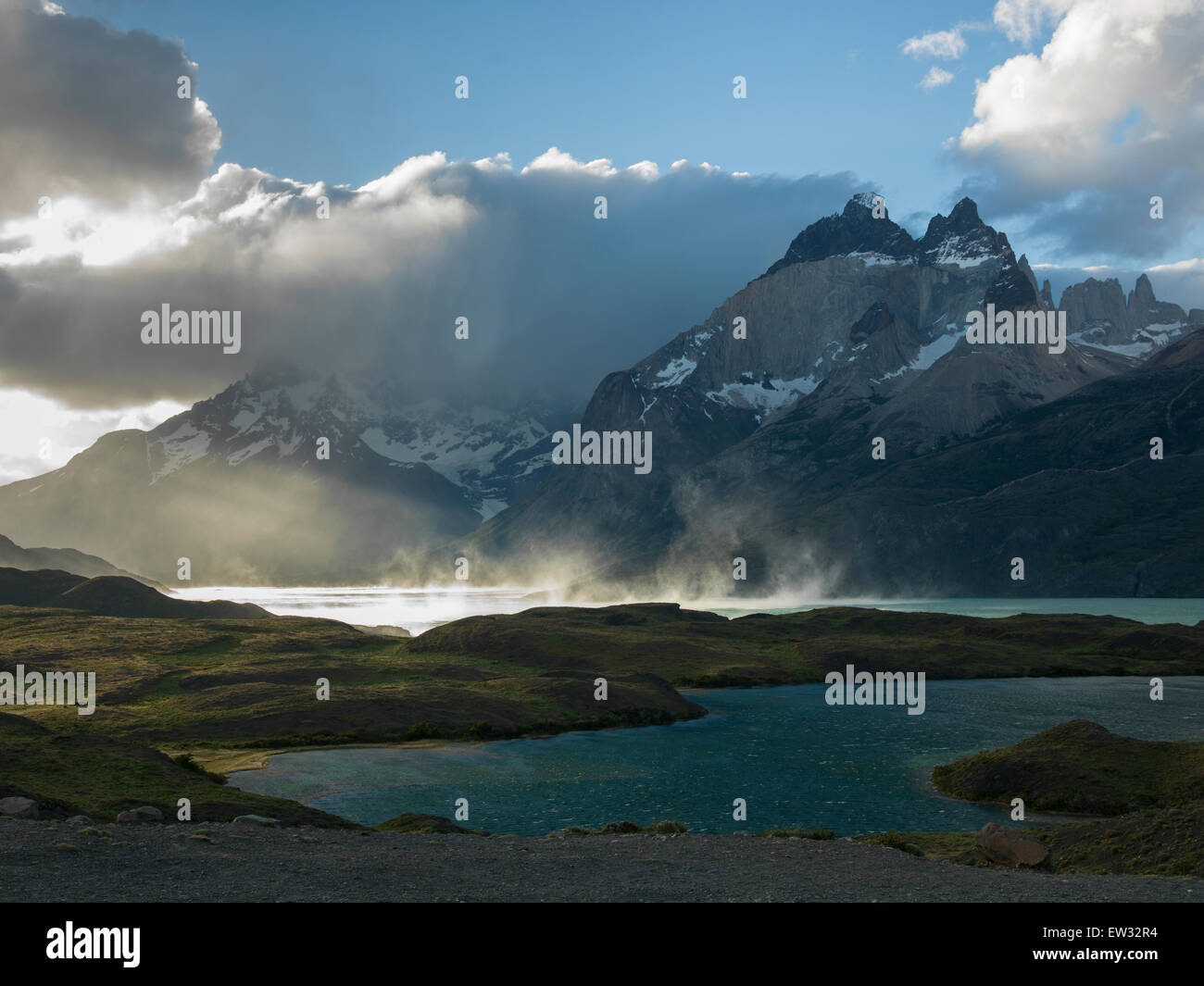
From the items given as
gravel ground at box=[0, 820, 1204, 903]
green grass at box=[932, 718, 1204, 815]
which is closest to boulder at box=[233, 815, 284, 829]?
gravel ground at box=[0, 820, 1204, 903]

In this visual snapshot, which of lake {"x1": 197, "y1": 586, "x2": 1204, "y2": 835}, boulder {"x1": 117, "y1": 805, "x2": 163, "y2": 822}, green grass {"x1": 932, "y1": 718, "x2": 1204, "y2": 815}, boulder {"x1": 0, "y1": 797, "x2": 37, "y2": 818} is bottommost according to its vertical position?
lake {"x1": 197, "y1": 586, "x2": 1204, "y2": 835}

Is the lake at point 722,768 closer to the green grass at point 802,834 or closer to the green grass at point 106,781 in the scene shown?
the green grass at point 106,781

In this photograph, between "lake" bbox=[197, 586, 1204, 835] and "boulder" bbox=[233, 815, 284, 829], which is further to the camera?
"lake" bbox=[197, 586, 1204, 835]

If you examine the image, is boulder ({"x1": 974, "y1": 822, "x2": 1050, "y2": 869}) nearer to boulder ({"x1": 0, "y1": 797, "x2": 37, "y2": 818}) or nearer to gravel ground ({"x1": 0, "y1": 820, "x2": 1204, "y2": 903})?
gravel ground ({"x1": 0, "y1": 820, "x2": 1204, "y2": 903})

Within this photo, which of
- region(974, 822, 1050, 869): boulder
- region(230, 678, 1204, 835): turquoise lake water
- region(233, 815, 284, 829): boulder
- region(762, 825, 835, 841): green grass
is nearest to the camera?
region(974, 822, 1050, 869): boulder

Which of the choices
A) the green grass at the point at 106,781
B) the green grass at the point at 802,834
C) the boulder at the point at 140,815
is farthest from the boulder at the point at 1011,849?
the boulder at the point at 140,815

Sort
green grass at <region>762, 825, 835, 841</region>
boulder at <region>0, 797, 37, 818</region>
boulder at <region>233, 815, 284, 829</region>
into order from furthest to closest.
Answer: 1. boulder at <region>233, 815, 284, 829</region>
2. green grass at <region>762, 825, 835, 841</region>
3. boulder at <region>0, 797, 37, 818</region>

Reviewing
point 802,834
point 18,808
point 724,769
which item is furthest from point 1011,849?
point 724,769
